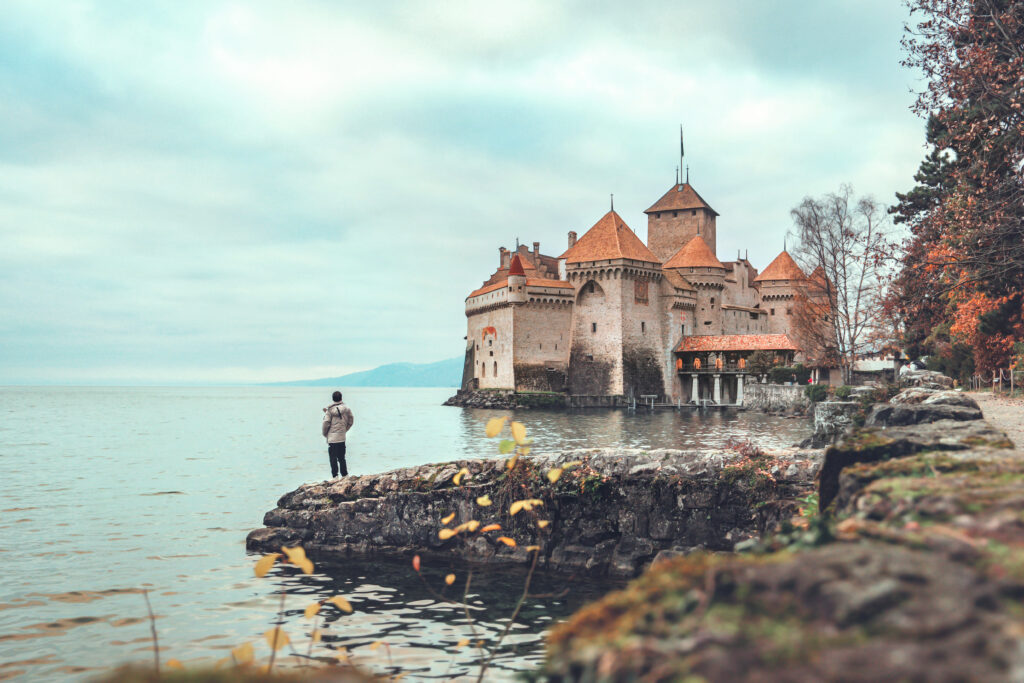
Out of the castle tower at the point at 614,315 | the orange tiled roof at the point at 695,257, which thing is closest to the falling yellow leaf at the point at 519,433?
the castle tower at the point at 614,315

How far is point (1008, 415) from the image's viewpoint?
1460cm

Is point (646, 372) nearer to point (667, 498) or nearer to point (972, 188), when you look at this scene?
point (972, 188)

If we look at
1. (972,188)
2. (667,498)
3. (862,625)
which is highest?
(972,188)

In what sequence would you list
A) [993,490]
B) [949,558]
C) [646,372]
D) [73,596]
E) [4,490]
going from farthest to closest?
[646,372]
[4,490]
[73,596]
[993,490]
[949,558]

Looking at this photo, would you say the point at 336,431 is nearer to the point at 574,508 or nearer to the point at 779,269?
the point at 574,508

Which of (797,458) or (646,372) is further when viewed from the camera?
(646,372)

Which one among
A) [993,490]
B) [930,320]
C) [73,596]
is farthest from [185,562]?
[930,320]

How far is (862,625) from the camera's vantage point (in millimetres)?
1875

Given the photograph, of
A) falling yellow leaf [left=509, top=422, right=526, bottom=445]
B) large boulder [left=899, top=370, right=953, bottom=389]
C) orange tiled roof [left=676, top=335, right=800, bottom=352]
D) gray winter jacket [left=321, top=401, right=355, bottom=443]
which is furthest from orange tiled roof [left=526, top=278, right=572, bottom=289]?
falling yellow leaf [left=509, top=422, right=526, bottom=445]

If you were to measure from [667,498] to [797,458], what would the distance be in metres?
1.90

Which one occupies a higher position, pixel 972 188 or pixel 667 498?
pixel 972 188

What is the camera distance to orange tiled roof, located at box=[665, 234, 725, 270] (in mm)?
70125

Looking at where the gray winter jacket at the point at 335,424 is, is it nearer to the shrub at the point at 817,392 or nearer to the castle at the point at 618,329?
the shrub at the point at 817,392

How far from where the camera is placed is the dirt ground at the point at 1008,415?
426 inches
